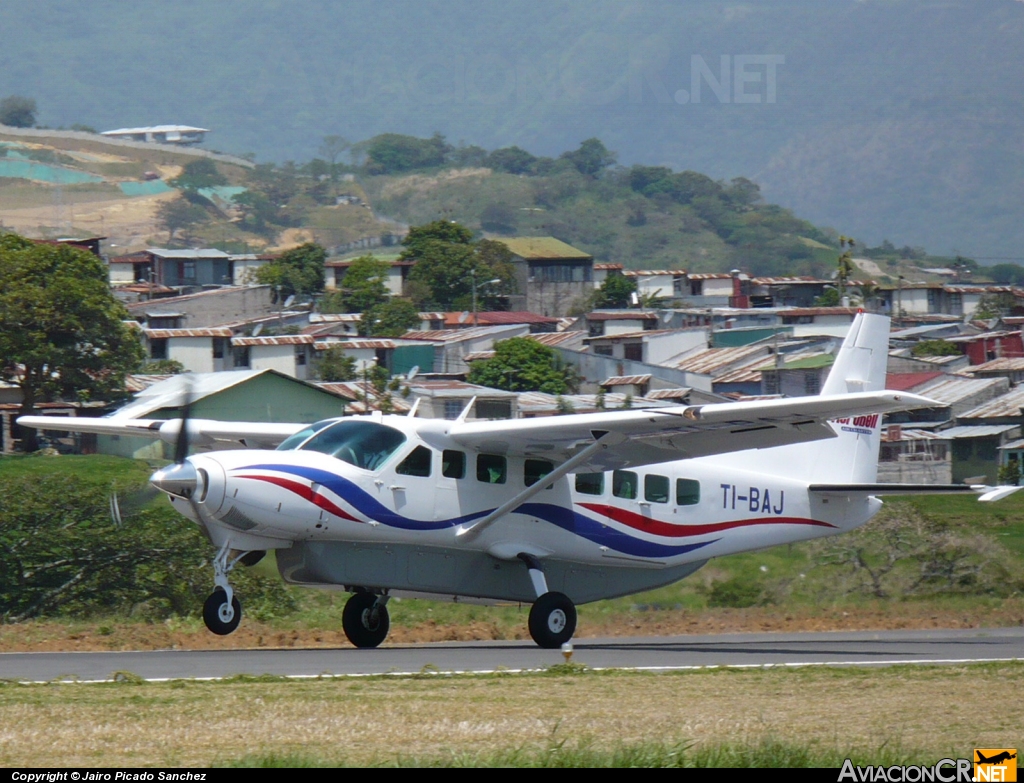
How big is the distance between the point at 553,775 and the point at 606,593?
11.9 meters

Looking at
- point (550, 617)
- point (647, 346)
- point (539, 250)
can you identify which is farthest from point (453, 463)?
point (539, 250)

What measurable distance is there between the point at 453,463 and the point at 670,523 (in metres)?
3.56

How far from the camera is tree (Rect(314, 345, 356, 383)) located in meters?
65.1

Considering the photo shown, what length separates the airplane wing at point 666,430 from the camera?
15.9 metres

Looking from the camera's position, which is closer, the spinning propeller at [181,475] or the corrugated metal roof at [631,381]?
the spinning propeller at [181,475]

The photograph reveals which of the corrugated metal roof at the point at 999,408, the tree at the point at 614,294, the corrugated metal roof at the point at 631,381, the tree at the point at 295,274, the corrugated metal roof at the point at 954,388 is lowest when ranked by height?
the corrugated metal roof at the point at 999,408

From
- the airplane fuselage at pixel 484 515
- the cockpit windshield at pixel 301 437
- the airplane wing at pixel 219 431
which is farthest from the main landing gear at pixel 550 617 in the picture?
the airplane wing at pixel 219 431

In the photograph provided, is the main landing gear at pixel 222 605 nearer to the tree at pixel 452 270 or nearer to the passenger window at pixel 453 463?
the passenger window at pixel 453 463

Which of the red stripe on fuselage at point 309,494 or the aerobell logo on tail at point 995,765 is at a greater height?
the red stripe on fuselage at point 309,494

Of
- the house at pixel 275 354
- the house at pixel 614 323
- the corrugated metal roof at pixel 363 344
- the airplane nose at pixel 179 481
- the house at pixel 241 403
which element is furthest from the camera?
the house at pixel 614 323

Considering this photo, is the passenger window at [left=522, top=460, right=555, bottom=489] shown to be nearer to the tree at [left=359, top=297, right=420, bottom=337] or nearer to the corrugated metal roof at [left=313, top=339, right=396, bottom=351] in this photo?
the corrugated metal roof at [left=313, top=339, right=396, bottom=351]

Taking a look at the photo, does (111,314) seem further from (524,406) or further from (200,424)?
(200,424)

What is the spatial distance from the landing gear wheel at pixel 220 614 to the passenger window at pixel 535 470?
4190 mm

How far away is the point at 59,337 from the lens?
5119cm
